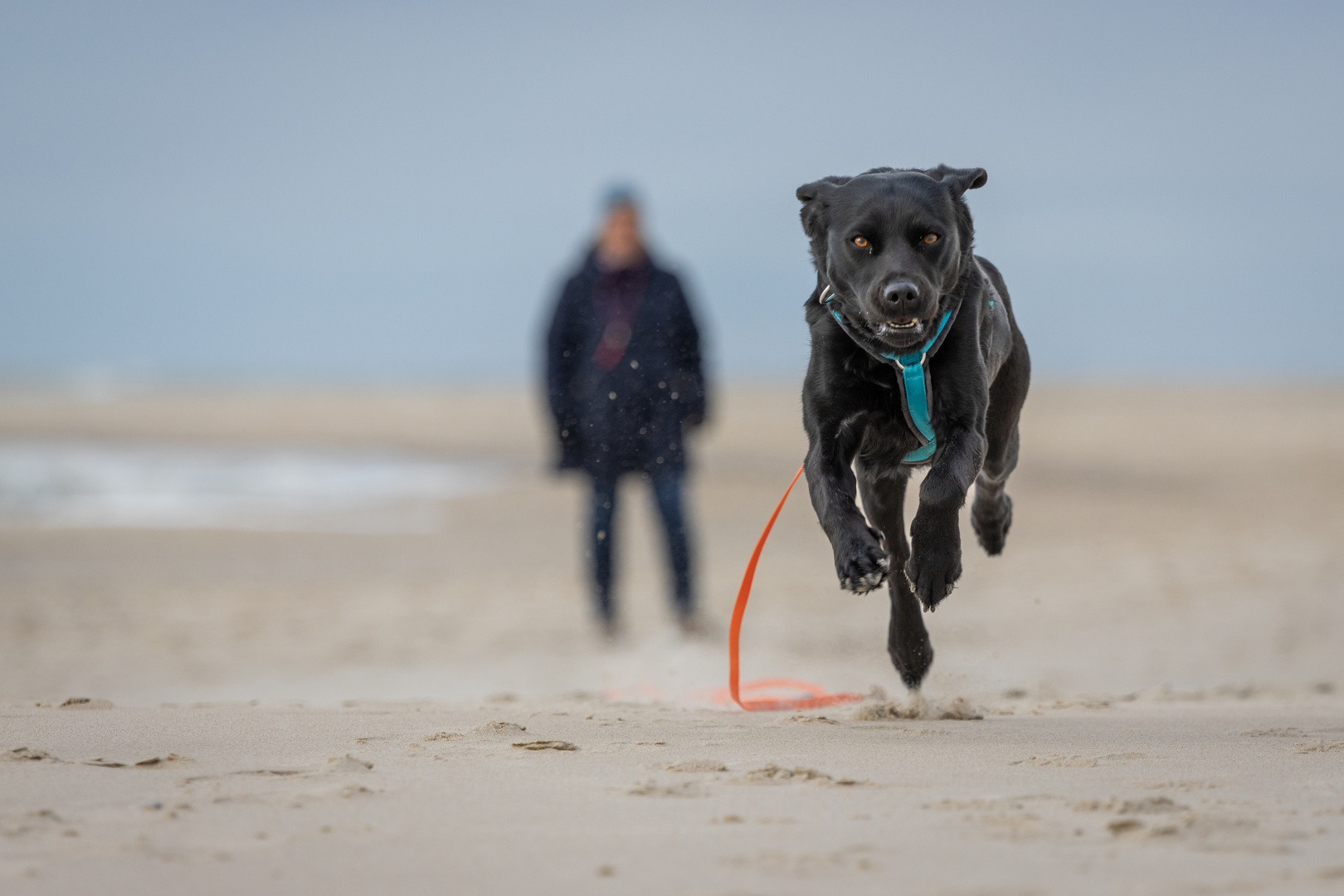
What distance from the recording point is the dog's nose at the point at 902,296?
3.25 meters

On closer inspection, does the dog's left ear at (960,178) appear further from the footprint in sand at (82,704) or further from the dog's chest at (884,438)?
the footprint in sand at (82,704)

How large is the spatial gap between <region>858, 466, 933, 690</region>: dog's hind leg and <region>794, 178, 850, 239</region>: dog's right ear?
2.83 feet

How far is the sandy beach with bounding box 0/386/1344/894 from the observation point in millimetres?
2168

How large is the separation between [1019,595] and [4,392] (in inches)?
1565

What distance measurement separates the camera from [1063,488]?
14.4 metres

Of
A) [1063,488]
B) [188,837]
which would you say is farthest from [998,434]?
→ [1063,488]

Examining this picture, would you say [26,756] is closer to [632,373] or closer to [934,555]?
[934,555]

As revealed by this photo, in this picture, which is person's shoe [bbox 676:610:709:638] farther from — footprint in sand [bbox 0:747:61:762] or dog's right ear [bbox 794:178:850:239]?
footprint in sand [bbox 0:747:61:762]

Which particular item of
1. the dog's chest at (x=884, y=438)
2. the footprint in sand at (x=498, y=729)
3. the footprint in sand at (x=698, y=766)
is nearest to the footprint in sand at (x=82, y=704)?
the footprint in sand at (x=498, y=729)

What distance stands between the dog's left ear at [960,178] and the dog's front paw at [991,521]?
1.27 meters

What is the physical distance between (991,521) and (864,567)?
142 centimetres

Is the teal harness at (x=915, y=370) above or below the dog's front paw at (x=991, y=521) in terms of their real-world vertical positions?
above

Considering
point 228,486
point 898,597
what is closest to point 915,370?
point 898,597

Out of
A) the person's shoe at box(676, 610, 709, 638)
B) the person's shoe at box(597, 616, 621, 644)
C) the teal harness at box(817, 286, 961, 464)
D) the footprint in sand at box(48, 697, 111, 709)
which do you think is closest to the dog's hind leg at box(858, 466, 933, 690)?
the teal harness at box(817, 286, 961, 464)
